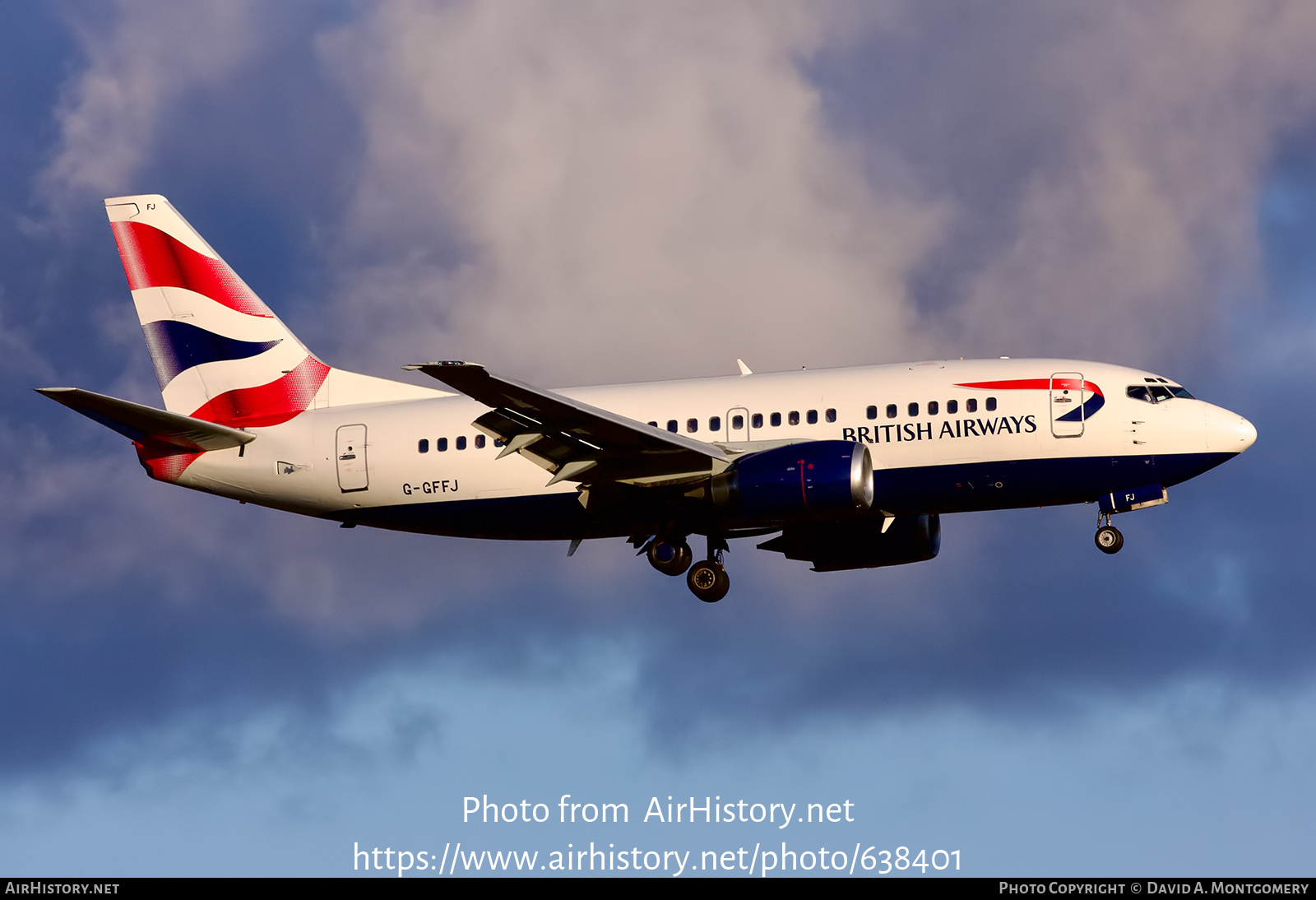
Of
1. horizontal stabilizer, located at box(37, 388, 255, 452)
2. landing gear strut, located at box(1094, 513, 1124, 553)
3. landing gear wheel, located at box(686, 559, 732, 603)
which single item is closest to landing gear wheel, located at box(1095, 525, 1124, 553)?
landing gear strut, located at box(1094, 513, 1124, 553)

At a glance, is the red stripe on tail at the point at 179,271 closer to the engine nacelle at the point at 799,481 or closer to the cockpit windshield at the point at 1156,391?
the engine nacelle at the point at 799,481

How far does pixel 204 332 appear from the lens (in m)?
52.8

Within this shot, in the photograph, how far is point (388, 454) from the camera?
4909 cm

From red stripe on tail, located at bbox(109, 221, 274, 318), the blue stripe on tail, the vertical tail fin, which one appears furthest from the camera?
red stripe on tail, located at bbox(109, 221, 274, 318)

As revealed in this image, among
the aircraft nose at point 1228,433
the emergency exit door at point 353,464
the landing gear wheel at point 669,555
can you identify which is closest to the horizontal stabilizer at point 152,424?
the emergency exit door at point 353,464

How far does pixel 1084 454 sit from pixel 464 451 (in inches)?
627

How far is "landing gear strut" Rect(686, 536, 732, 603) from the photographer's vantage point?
48.8m

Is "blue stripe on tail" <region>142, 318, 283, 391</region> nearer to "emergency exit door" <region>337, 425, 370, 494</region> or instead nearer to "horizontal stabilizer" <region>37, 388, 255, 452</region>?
"horizontal stabilizer" <region>37, 388, 255, 452</region>

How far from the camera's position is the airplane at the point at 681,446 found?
4491 cm

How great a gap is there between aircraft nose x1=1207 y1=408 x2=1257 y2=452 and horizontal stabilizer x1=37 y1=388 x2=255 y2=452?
2510cm

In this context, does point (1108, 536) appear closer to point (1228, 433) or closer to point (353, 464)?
point (1228, 433)

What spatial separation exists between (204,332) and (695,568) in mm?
15856

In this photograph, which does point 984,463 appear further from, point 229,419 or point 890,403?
point 229,419

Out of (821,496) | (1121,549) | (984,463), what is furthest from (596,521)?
(1121,549)
